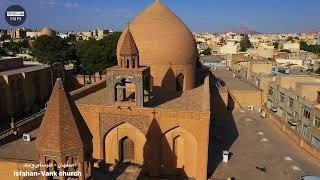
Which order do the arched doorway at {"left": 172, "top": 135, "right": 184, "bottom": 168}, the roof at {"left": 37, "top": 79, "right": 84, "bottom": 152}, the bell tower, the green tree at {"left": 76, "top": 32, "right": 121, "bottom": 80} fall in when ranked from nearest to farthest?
the roof at {"left": 37, "top": 79, "right": 84, "bottom": 152}, the bell tower, the arched doorway at {"left": 172, "top": 135, "right": 184, "bottom": 168}, the green tree at {"left": 76, "top": 32, "right": 121, "bottom": 80}

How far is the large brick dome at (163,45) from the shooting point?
65.8 feet

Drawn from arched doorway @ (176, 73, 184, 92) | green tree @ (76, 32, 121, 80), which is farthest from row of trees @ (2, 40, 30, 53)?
arched doorway @ (176, 73, 184, 92)

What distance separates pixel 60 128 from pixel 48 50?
3844 cm

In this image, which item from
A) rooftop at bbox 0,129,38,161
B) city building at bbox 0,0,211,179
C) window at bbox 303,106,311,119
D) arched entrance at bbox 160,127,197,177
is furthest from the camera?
window at bbox 303,106,311,119

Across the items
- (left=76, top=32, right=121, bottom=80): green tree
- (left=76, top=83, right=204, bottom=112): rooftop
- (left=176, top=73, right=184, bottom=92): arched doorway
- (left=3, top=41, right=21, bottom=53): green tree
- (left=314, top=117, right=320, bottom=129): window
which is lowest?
(left=314, top=117, right=320, bottom=129): window

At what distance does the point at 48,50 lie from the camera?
44719 millimetres

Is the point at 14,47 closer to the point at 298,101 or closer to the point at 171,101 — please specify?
the point at 298,101

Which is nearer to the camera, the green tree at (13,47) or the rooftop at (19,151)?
the rooftop at (19,151)

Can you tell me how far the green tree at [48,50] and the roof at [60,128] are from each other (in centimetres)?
3678

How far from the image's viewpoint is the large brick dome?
790 inches

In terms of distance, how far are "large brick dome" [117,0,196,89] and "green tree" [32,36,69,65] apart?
2656 cm

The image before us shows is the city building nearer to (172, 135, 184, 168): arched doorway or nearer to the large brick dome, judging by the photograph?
(172, 135, 184, 168): arched doorway

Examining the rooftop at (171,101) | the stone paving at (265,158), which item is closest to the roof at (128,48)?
the rooftop at (171,101)

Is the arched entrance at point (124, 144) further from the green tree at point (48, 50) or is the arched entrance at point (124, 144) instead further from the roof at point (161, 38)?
the green tree at point (48, 50)
